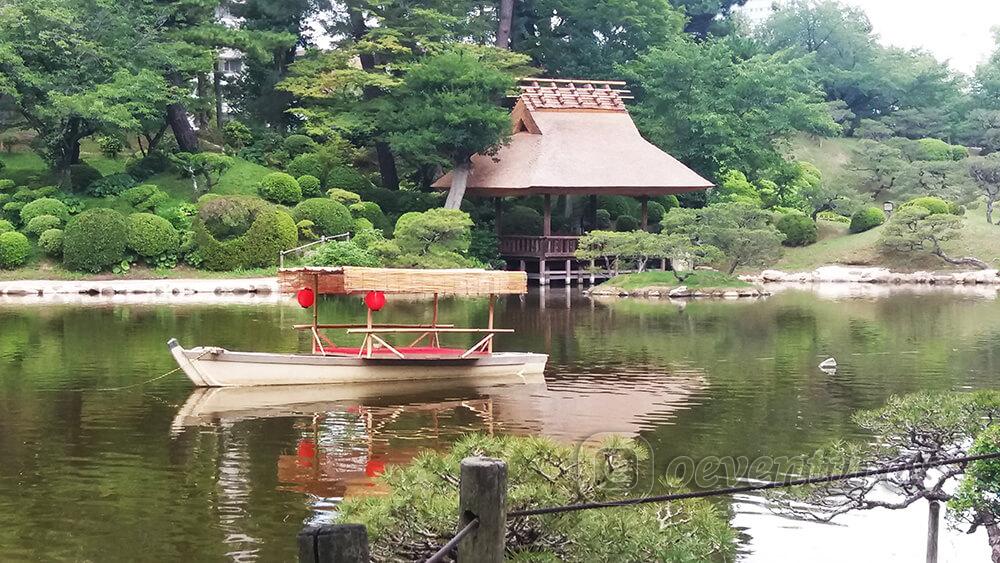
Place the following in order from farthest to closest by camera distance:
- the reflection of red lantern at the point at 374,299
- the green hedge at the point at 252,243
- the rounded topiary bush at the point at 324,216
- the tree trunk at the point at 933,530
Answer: the rounded topiary bush at the point at 324,216 → the green hedge at the point at 252,243 → the reflection of red lantern at the point at 374,299 → the tree trunk at the point at 933,530

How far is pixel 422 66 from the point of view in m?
34.4

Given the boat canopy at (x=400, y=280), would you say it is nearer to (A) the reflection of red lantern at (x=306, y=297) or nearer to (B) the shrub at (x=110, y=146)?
(A) the reflection of red lantern at (x=306, y=297)

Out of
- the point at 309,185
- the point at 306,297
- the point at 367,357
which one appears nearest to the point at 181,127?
the point at 309,185

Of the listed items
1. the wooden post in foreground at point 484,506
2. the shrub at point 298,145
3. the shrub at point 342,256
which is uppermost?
the shrub at point 298,145

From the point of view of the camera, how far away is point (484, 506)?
473 cm

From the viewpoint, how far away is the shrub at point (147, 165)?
36.0 m

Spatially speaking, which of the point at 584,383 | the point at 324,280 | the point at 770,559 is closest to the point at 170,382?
the point at 324,280

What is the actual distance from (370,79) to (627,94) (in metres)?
11.3

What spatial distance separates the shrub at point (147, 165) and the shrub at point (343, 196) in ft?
17.5

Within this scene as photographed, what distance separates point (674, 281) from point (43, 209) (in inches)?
651

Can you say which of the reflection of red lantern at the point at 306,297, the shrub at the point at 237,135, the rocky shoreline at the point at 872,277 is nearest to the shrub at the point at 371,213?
the shrub at the point at 237,135

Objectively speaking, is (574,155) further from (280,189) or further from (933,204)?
(933,204)

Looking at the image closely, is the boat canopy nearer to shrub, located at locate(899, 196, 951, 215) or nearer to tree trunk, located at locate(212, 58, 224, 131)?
tree trunk, located at locate(212, 58, 224, 131)

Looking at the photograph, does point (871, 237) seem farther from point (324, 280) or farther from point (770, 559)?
point (770, 559)
